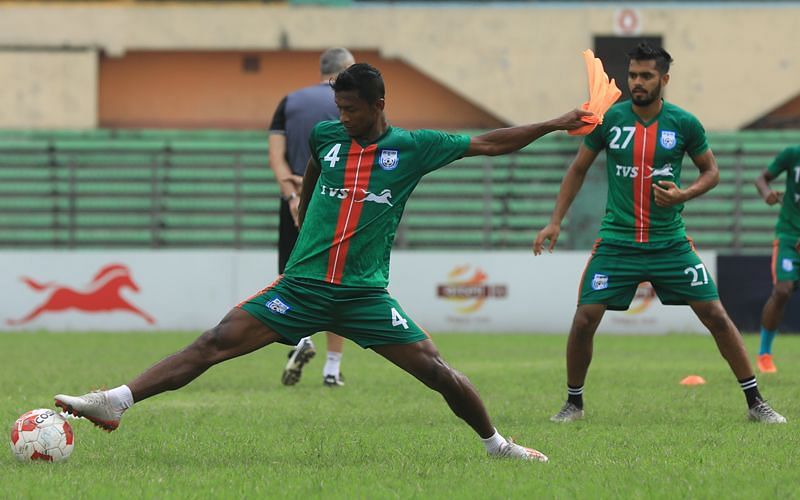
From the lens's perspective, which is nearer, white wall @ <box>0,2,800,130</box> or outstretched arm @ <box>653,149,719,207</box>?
outstretched arm @ <box>653,149,719,207</box>

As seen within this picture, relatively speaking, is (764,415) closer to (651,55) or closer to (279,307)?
(651,55)

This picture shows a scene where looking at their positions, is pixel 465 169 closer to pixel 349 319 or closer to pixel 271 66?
pixel 271 66

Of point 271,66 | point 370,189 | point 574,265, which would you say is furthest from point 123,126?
point 370,189

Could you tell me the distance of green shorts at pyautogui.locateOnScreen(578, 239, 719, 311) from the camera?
812 centimetres

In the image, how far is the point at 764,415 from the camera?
26.3 feet

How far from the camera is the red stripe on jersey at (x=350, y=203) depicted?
6.21 meters

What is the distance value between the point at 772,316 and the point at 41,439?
7.56 metres

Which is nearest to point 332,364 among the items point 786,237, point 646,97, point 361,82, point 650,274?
point 650,274

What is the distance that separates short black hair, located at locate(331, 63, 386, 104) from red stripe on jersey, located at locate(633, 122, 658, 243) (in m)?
2.57

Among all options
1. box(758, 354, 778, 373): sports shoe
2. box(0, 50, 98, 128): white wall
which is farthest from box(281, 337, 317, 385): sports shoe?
box(0, 50, 98, 128): white wall

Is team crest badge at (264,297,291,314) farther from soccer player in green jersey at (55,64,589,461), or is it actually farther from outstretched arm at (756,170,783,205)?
outstretched arm at (756,170,783,205)

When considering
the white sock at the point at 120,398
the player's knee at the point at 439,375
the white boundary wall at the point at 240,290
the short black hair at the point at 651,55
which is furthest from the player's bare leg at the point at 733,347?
the white boundary wall at the point at 240,290

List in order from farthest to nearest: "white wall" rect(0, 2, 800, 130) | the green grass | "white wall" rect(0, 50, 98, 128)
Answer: "white wall" rect(0, 50, 98, 128) → "white wall" rect(0, 2, 800, 130) → the green grass

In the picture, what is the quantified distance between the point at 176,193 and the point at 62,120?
3.09 m
